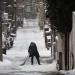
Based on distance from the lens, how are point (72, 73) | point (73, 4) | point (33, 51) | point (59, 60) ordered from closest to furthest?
point (72, 73) → point (73, 4) → point (59, 60) → point (33, 51)

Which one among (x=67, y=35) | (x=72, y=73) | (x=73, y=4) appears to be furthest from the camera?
(x=67, y=35)

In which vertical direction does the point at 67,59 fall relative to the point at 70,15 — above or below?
below

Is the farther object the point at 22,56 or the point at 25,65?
the point at 22,56

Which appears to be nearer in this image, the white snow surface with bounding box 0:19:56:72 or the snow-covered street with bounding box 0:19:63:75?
the snow-covered street with bounding box 0:19:63:75

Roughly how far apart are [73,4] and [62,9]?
557 mm

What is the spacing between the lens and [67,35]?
70.1ft

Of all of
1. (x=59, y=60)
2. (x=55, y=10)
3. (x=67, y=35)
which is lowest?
(x=59, y=60)

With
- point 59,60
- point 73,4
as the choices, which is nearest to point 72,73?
→ point 73,4

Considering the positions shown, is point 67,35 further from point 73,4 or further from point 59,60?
point 73,4

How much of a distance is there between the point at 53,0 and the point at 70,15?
116 centimetres

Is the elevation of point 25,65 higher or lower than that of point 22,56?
higher

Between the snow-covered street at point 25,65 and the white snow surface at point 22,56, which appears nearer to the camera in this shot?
the snow-covered street at point 25,65

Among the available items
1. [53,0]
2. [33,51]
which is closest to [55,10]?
[53,0]

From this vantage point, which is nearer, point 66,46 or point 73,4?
point 73,4
